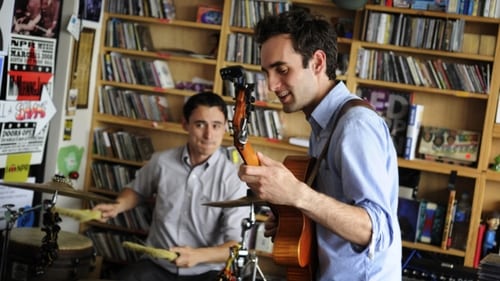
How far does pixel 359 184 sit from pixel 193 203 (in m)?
2.15

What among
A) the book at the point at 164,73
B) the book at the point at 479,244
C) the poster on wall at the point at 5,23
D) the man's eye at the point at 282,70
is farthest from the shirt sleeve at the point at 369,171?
the book at the point at 164,73

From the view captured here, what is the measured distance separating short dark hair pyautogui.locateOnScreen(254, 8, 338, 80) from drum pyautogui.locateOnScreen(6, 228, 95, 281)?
1.79 meters

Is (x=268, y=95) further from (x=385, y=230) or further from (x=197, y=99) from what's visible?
(x=385, y=230)

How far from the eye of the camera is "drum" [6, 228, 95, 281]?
3498mm

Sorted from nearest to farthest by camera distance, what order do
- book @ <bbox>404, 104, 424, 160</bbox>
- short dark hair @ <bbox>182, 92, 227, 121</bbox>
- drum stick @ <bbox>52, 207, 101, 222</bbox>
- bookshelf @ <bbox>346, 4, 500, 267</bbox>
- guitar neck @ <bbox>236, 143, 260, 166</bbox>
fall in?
guitar neck @ <bbox>236, 143, 260, 166</bbox>
drum stick @ <bbox>52, 207, 101, 222</bbox>
short dark hair @ <bbox>182, 92, 227, 121</bbox>
bookshelf @ <bbox>346, 4, 500, 267</bbox>
book @ <bbox>404, 104, 424, 160</bbox>

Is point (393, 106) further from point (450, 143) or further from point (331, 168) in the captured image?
Result: point (331, 168)

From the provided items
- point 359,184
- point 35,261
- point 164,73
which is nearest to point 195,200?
point 35,261

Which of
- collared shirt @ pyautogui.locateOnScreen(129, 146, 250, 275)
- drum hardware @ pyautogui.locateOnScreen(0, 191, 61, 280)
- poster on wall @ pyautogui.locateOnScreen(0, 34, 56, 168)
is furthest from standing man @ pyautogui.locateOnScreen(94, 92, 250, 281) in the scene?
poster on wall @ pyautogui.locateOnScreen(0, 34, 56, 168)

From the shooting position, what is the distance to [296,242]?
1977mm

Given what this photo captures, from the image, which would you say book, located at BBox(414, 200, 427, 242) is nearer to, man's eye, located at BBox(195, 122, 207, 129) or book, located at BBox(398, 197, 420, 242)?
book, located at BBox(398, 197, 420, 242)

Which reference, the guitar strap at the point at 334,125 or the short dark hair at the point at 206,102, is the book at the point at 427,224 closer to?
the short dark hair at the point at 206,102

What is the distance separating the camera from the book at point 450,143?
4309 mm

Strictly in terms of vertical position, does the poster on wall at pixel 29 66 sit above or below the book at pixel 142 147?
above

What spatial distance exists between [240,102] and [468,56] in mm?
2524
